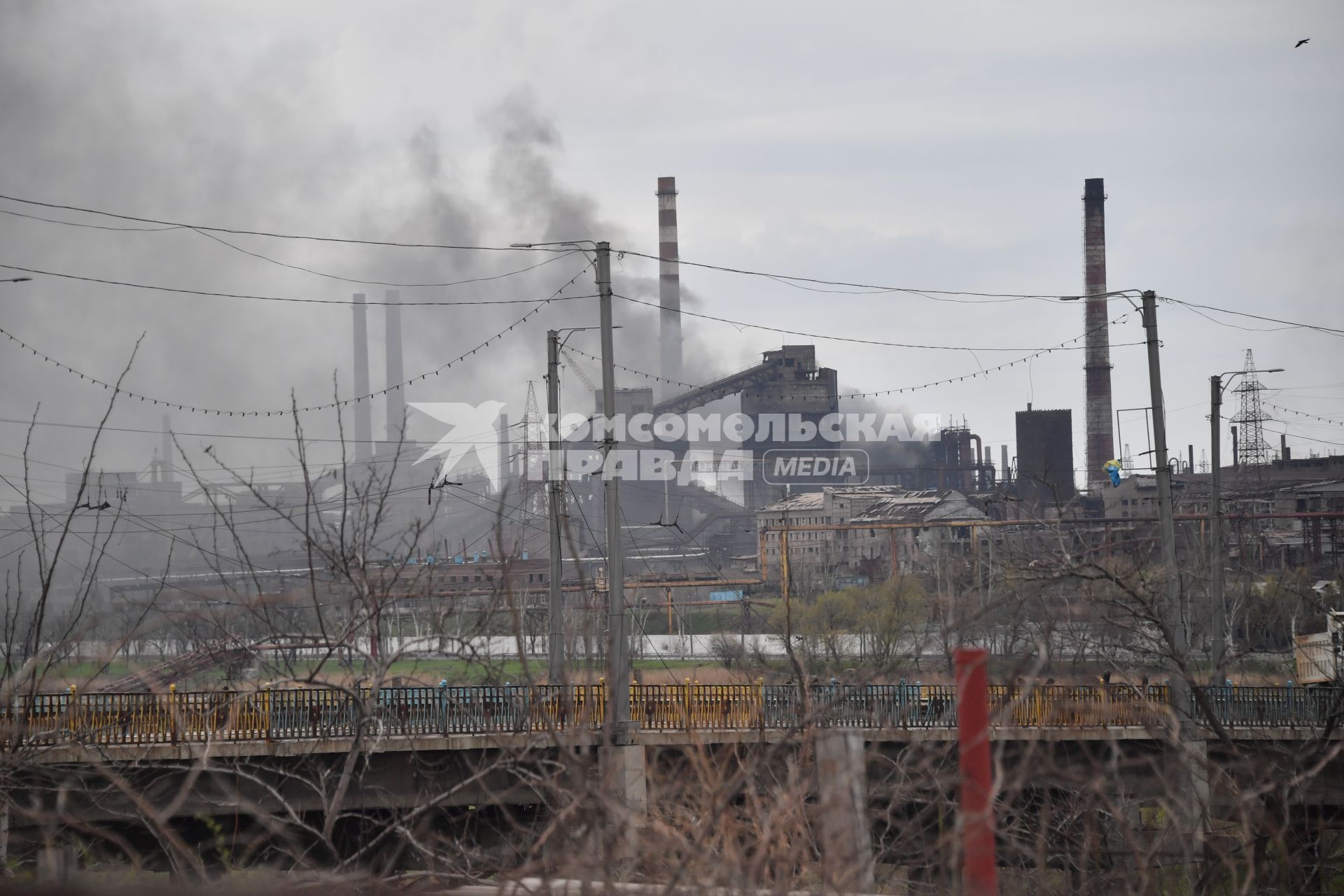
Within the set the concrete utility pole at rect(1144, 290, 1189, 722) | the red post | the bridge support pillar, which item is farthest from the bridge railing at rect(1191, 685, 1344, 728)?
the red post

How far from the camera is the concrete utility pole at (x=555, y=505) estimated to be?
463 inches

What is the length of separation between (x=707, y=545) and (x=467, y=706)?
2040 inches

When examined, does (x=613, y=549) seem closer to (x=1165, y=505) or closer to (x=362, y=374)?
(x=1165, y=505)

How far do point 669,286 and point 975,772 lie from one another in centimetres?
6523

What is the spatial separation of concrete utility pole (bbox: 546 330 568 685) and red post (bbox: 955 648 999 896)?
824cm

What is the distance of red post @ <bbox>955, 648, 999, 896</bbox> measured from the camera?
2920 millimetres

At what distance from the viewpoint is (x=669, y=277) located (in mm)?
66938

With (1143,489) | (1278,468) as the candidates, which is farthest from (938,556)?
(1278,468)

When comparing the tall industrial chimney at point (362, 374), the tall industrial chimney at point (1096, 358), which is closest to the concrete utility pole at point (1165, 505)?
the tall industrial chimney at point (1096, 358)

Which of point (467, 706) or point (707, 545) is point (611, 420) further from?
point (707, 545)

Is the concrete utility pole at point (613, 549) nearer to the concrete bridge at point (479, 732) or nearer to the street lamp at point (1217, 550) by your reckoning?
the concrete bridge at point (479, 732)

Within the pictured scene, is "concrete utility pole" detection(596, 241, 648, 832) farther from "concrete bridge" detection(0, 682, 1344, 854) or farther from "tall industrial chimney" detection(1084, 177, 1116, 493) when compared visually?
"tall industrial chimney" detection(1084, 177, 1116, 493)

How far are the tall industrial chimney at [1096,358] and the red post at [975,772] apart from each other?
5326cm

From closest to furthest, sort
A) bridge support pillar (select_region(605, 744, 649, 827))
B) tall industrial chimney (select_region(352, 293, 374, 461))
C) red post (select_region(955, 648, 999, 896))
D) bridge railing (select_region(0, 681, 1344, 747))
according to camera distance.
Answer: red post (select_region(955, 648, 999, 896)) → bridge support pillar (select_region(605, 744, 649, 827)) → bridge railing (select_region(0, 681, 1344, 747)) → tall industrial chimney (select_region(352, 293, 374, 461))
